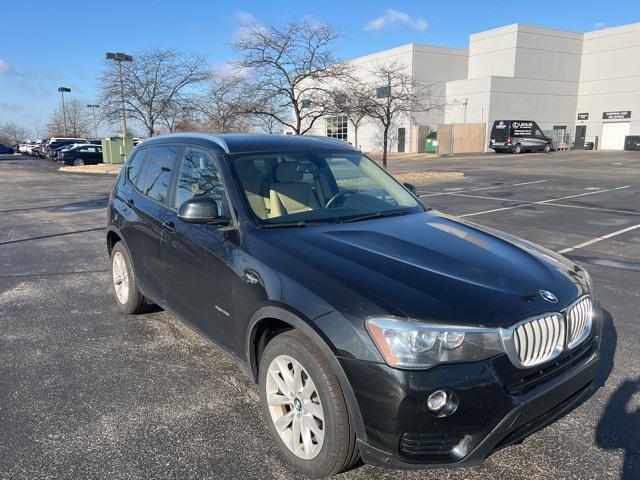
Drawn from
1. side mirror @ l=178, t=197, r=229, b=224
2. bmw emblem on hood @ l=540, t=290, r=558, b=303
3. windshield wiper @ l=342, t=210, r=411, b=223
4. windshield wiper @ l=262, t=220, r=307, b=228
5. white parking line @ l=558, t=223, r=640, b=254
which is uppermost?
side mirror @ l=178, t=197, r=229, b=224

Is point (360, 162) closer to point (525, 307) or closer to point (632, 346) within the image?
point (525, 307)

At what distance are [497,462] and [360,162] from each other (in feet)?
8.32

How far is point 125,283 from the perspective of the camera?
5027 mm

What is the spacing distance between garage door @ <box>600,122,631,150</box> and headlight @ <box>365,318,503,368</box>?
59.7 meters

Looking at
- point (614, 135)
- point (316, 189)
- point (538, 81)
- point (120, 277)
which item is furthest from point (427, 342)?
point (614, 135)

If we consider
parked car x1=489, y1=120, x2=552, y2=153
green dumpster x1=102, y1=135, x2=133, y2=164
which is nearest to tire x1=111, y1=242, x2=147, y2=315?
green dumpster x1=102, y1=135, x2=133, y2=164

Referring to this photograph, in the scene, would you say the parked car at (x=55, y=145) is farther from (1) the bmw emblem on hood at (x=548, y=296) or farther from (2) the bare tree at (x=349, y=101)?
(1) the bmw emblem on hood at (x=548, y=296)

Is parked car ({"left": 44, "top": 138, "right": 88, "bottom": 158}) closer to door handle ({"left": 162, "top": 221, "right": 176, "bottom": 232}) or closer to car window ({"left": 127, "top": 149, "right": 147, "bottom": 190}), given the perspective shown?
car window ({"left": 127, "top": 149, "right": 147, "bottom": 190})

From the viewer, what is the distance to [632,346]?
4246 millimetres

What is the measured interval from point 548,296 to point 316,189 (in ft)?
5.89

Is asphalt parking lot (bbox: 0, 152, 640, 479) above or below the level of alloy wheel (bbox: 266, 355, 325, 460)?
below

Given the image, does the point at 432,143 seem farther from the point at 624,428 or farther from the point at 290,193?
the point at 624,428

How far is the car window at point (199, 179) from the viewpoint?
3473 mm

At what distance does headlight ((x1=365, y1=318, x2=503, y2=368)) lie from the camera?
2.23 m
